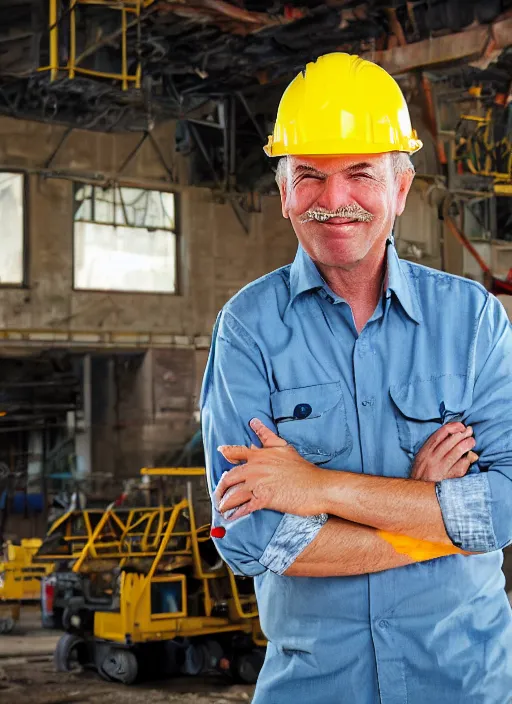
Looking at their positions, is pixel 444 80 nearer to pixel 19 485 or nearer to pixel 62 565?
pixel 62 565

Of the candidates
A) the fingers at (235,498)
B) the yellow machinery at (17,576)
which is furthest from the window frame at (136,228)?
the fingers at (235,498)

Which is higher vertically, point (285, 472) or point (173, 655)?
point (285, 472)

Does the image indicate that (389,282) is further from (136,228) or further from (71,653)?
(136,228)

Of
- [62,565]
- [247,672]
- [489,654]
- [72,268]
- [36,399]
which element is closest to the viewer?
[489,654]

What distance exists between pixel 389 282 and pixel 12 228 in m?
16.5

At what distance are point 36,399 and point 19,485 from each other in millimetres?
1945

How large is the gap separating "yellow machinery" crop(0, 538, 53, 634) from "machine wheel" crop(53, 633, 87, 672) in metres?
3.35

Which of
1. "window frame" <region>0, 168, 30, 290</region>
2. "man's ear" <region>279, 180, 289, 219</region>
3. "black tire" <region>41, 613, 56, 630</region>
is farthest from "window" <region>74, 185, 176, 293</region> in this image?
"man's ear" <region>279, 180, 289, 219</region>

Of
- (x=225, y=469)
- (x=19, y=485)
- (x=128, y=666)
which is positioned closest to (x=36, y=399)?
(x=19, y=485)

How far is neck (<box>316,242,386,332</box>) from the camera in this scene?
234 centimetres

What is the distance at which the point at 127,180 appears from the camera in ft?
63.2

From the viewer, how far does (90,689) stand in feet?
33.5

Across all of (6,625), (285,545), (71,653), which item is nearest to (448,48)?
(71,653)

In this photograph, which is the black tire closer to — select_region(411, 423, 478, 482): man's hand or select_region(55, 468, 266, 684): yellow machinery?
select_region(55, 468, 266, 684): yellow machinery
